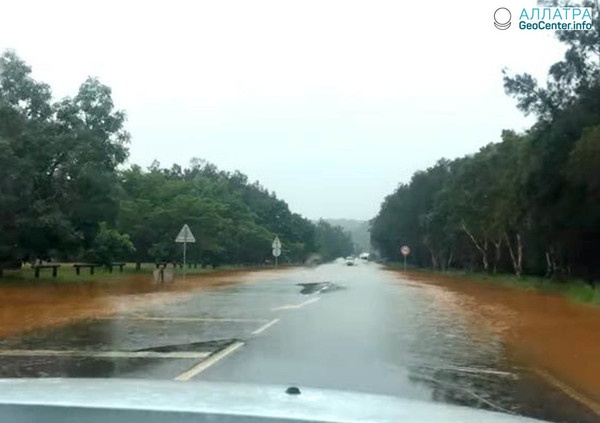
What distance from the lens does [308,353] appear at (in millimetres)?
13164

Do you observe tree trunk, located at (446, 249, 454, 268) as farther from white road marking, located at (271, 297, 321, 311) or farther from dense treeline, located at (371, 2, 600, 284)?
white road marking, located at (271, 297, 321, 311)

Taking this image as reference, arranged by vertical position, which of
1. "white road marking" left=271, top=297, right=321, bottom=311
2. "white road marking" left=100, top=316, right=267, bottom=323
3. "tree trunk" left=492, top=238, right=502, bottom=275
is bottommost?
"white road marking" left=100, top=316, right=267, bottom=323

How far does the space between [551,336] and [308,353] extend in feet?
21.2

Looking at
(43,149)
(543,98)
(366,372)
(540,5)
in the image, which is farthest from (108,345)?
(543,98)

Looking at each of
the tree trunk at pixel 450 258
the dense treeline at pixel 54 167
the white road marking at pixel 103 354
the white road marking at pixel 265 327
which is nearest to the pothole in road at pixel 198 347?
the white road marking at pixel 103 354

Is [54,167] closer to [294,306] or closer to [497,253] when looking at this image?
[294,306]

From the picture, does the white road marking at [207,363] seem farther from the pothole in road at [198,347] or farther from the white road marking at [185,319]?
the white road marking at [185,319]

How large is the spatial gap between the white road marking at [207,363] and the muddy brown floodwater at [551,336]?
4.40 meters

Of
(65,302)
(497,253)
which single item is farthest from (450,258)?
(65,302)

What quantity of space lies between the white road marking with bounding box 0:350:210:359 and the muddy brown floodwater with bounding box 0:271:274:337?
324cm

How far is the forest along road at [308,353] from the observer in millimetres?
10047

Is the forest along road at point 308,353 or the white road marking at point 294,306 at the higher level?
the white road marking at point 294,306

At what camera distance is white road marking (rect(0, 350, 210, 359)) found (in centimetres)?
1243

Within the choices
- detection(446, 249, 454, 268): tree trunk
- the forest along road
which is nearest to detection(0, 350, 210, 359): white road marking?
the forest along road
